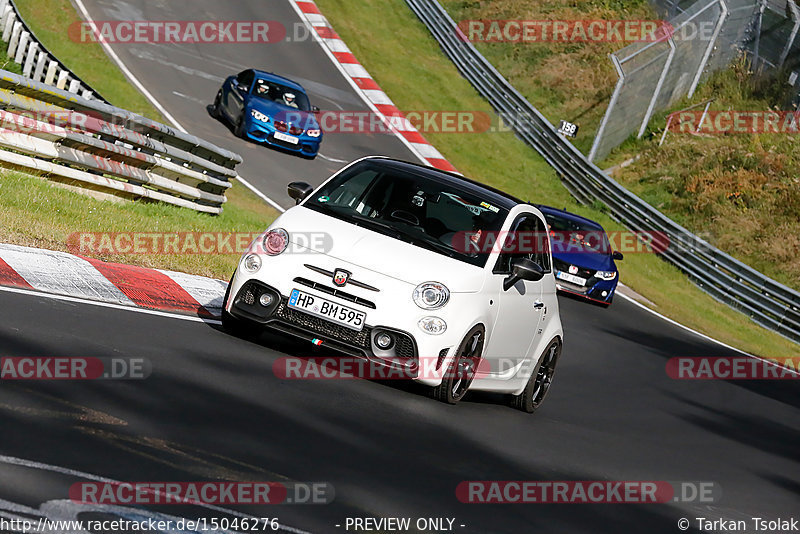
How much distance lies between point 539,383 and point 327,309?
2.89 meters

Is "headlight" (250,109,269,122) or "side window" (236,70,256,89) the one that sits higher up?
"side window" (236,70,256,89)

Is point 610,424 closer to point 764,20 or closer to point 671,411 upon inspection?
point 671,411

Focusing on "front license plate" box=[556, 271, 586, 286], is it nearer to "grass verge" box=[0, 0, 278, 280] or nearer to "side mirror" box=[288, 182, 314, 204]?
"grass verge" box=[0, 0, 278, 280]

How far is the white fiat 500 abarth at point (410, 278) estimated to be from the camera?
8.84 meters

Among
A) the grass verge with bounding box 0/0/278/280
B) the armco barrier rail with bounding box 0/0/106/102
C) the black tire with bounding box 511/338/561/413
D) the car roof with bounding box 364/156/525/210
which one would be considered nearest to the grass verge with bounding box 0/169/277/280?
the grass verge with bounding box 0/0/278/280

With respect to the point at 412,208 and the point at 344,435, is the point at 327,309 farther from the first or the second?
the point at 344,435

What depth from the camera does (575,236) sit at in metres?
22.0

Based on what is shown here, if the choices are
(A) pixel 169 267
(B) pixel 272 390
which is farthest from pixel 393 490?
(A) pixel 169 267

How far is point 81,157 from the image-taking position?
43.8 feet

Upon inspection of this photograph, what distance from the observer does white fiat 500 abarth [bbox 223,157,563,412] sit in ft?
29.0

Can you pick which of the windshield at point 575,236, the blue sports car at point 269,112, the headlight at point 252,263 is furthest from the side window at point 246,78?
the headlight at point 252,263

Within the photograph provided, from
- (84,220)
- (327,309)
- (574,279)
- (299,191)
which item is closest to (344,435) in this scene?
(327,309)

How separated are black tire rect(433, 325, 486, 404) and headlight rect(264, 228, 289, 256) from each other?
158 cm

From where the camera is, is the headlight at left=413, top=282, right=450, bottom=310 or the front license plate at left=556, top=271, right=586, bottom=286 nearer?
the headlight at left=413, top=282, right=450, bottom=310
